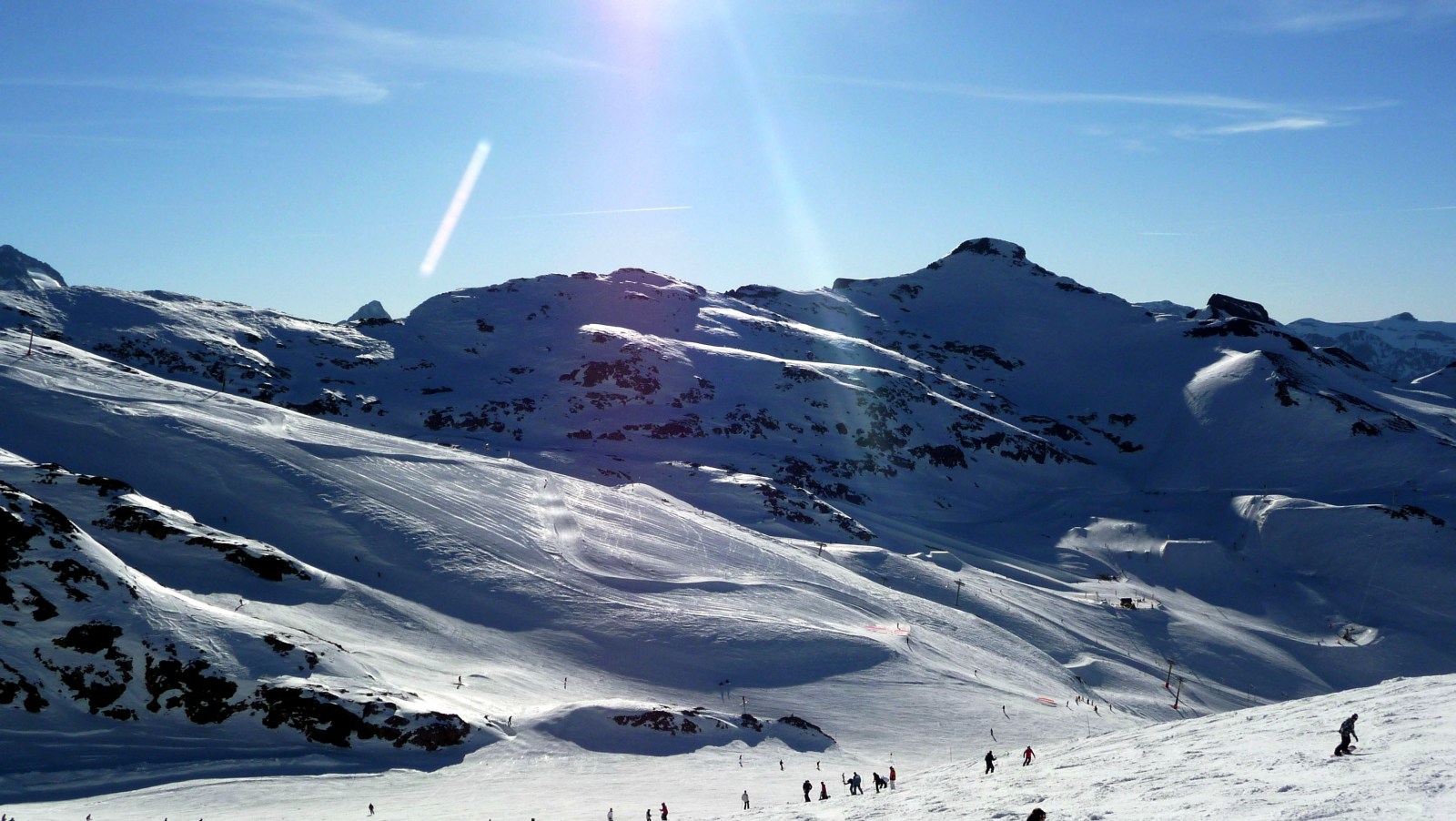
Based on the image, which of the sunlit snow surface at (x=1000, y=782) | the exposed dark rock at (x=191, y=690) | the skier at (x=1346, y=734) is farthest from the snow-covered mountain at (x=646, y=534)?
the skier at (x=1346, y=734)

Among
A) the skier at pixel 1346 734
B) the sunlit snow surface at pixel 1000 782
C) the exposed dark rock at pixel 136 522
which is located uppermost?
the exposed dark rock at pixel 136 522

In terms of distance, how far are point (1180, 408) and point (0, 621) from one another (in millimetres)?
163672

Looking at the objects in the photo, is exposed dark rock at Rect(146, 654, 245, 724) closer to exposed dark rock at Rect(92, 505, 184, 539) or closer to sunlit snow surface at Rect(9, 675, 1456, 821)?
sunlit snow surface at Rect(9, 675, 1456, 821)

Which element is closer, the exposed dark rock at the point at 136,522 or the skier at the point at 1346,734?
the skier at the point at 1346,734

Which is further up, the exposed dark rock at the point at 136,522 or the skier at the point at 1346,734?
the exposed dark rock at the point at 136,522

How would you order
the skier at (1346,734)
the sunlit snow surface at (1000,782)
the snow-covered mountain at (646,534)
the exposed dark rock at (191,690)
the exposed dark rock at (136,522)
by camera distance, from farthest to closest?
the exposed dark rock at (136,522)
the snow-covered mountain at (646,534)
the exposed dark rock at (191,690)
the skier at (1346,734)
the sunlit snow surface at (1000,782)

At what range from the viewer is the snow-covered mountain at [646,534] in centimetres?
4431

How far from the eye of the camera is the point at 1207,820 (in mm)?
19953

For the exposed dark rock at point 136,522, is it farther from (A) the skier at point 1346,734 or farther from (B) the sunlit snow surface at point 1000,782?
(A) the skier at point 1346,734

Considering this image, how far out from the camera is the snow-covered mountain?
44312mm

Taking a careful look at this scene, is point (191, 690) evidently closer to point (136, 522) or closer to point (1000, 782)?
point (136, 522)

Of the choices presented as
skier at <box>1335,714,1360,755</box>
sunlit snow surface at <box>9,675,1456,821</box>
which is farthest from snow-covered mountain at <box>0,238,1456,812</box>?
skier at <box>1335,714,1360,755</box>

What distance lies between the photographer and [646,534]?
79.1 meters

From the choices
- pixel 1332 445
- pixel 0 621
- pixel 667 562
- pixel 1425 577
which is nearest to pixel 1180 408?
pixel 1332 445
